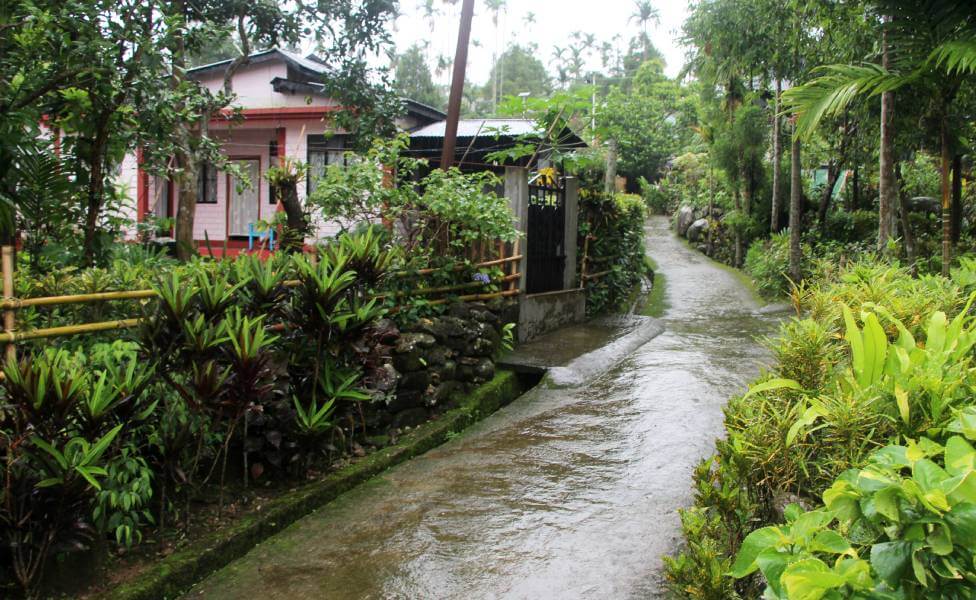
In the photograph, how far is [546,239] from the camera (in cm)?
1012

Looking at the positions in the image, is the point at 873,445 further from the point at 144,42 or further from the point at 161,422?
the point at 144,42

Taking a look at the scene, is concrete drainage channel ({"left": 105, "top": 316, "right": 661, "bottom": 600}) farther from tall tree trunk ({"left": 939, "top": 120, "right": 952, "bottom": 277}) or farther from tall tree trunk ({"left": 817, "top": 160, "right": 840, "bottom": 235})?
tall tree trunk ({"left": 817, "top": 160, "right": 840, "bottom": 235})

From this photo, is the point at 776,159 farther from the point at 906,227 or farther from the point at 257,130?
the point at 257,130

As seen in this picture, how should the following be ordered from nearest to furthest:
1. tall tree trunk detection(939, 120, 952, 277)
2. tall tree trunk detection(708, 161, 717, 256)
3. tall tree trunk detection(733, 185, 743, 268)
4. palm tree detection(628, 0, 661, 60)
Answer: tall tree trunk detection(939, 120, 952, 277) < tall tree trunk detection(733, 185, 743, 268) < tall tree trunk detection(708, 161, 717, 256) < palm tree detection(628, 0, 661, 60)

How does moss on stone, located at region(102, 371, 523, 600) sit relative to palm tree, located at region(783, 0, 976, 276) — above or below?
below

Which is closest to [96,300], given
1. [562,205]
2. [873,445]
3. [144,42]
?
[144,42]

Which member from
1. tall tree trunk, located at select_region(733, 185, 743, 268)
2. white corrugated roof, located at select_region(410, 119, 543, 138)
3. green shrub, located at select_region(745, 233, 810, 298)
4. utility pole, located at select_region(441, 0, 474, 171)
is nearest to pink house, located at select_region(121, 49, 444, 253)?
white corrugated roof, located at select_region(410, 119, 543, 138)

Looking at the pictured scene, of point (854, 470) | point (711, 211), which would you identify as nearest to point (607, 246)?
point (854, 470)

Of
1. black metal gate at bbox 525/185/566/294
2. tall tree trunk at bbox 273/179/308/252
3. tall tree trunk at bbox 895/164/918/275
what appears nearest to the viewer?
tall tree trunk at bbox 273/179/308/252

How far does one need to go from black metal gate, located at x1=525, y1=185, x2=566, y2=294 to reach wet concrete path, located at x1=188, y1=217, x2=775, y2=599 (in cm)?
237

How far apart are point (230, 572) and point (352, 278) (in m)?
1.98

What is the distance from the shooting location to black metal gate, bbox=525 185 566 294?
970 cm

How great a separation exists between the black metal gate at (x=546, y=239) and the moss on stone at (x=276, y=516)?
3.26 meters

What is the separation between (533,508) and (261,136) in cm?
1374
